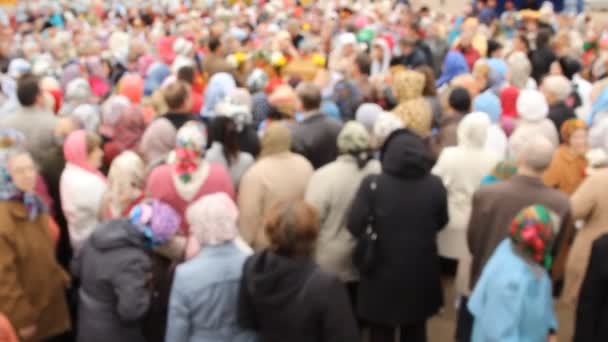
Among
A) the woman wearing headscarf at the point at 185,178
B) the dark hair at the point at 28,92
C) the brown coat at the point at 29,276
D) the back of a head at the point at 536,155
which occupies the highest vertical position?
the dark hair at the point at 28,92

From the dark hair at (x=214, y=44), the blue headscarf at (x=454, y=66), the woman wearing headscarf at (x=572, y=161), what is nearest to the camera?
the woman wearing headscarf at (x=572, y=161)

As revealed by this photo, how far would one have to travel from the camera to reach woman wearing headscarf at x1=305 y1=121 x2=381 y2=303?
3.62 m

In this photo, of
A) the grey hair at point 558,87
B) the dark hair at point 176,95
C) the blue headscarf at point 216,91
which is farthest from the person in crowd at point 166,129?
the grey hair at point 558,87

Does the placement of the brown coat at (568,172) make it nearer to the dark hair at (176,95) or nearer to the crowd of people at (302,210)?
the crowd of people at (302,210)

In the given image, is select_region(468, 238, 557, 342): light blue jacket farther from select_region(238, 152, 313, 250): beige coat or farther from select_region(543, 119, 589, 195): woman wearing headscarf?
select_region(543, 119, 589, 195): woman wearing headscarf

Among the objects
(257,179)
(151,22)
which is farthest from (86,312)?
(151,22)

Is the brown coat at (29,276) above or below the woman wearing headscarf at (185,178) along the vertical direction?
below

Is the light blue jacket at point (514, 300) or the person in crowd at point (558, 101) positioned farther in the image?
the person in crowd at point (558, 101)

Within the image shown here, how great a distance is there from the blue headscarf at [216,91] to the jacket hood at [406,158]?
2.46 m

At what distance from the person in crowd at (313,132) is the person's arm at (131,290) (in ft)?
6.21

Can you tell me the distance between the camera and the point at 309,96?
14.9ft

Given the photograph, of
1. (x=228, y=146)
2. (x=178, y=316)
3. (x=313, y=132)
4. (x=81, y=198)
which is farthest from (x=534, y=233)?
(x=81, y=198)

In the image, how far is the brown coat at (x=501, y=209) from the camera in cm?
318

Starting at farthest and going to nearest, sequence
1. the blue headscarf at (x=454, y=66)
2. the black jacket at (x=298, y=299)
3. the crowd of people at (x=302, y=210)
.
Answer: the blue headscarf at (x=454, y=66) → the crowd of people at (x=302, y=210) → the black jacket at (x=298, y=299)
